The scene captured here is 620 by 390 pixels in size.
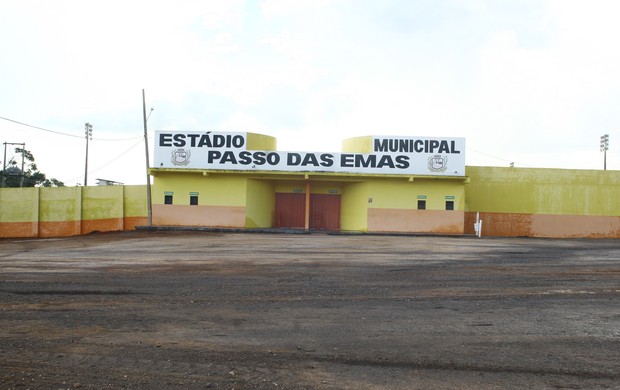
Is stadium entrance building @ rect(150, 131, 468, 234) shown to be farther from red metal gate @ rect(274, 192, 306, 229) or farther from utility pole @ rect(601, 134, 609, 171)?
utility pole @ rect(601, 134, 609, 171)

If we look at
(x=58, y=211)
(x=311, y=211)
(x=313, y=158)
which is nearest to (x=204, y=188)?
(x=313, y=158)

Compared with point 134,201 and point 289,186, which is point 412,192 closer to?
point 289,186

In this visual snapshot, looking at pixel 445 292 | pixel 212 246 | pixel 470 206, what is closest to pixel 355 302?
pixel 445 292

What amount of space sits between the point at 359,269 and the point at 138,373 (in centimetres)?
768

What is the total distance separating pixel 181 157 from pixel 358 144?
10.3m

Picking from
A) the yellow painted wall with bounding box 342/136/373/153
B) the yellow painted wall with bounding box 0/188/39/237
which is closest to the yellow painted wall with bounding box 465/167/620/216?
the yellow painted wall with bounding box 342/136/373/153

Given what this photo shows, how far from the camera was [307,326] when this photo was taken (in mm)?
6562

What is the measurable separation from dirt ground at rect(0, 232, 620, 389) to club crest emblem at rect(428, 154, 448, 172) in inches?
590

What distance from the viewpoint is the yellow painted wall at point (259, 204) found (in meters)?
27.3

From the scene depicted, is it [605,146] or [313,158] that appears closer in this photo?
[313,158]

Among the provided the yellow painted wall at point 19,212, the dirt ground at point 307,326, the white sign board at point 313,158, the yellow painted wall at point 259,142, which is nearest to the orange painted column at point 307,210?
the white sign board at point 313,158

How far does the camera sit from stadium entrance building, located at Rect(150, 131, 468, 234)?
2712cm

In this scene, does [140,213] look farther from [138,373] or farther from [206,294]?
[138,373]

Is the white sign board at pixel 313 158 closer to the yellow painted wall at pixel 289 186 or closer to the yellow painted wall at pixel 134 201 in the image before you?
the yellow painted wall at pixel 289 186
